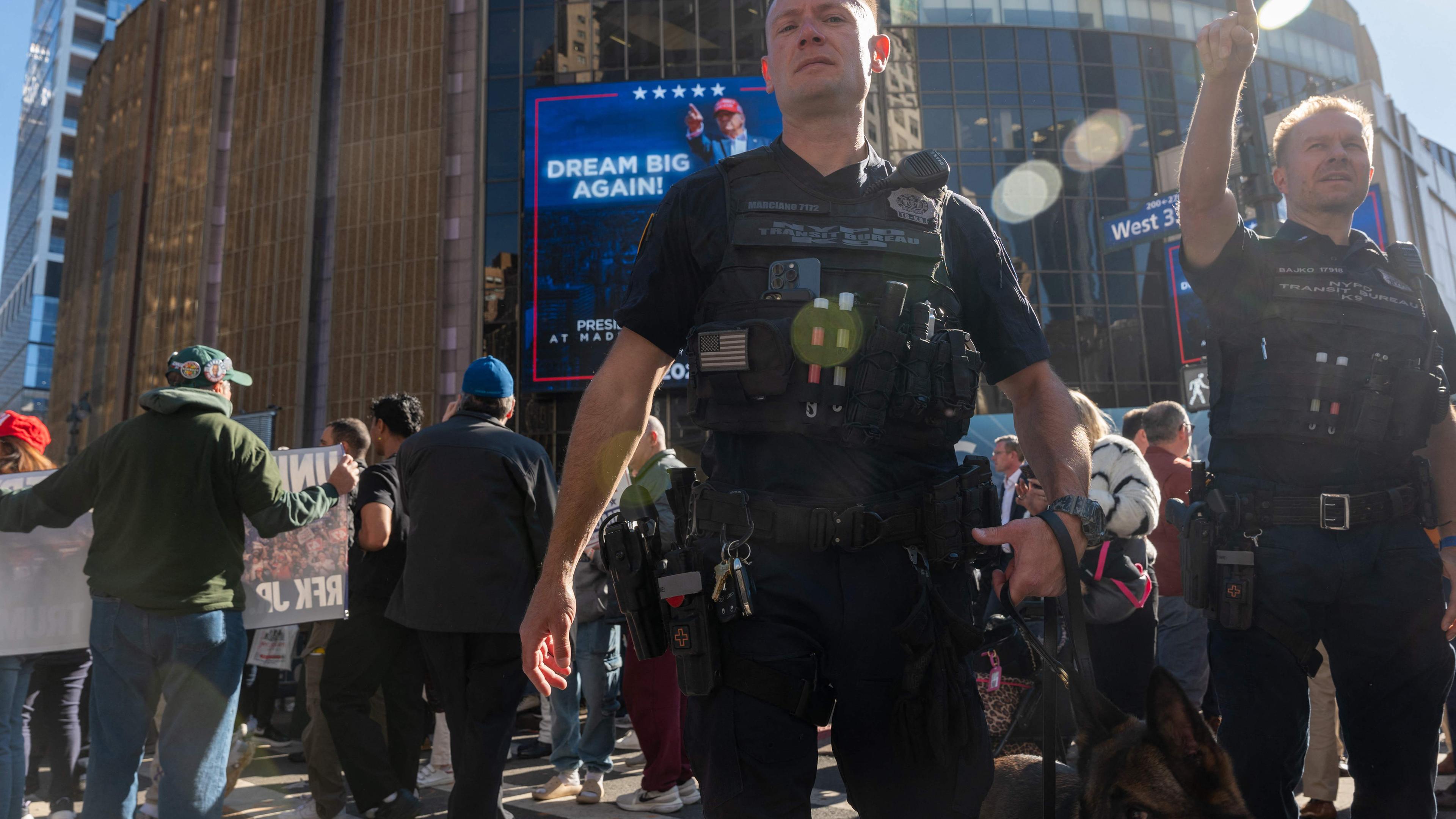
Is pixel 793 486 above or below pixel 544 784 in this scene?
above

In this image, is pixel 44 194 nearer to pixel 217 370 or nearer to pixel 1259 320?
pixel 217 370

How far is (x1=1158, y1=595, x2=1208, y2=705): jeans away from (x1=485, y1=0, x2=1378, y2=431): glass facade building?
22794mm

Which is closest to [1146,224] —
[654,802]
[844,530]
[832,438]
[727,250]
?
[654,802]

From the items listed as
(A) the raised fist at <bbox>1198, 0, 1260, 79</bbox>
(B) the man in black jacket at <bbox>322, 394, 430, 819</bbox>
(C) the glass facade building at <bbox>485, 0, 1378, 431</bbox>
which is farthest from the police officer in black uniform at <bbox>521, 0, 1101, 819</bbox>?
(C) the glass facade building at <bbox>485, 0, 1378, 431</bbox>

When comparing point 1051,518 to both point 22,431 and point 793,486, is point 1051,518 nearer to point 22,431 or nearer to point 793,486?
point 793,486

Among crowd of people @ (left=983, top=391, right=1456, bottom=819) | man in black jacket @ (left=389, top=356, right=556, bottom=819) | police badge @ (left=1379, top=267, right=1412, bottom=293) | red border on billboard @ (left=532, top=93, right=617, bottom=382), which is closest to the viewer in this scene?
police badge @ (left=1379, top=267, right=1412, bottom=293)

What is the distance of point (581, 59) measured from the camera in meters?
26.3

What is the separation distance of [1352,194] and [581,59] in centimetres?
2570

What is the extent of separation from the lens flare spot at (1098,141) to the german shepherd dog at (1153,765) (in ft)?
99.4

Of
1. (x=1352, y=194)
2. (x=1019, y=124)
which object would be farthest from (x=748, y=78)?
(x=1352, y=194)

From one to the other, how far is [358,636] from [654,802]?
1734mm

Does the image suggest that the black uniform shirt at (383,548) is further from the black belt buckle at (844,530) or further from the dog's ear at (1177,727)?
the dog's ear at (1177,727)

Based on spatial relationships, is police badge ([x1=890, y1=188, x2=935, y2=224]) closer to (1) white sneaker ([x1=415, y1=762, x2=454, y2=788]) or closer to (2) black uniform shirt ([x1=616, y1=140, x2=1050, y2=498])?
(2) black uniform shirt ([x1=616, y1=140, x2=1050, y2=498])

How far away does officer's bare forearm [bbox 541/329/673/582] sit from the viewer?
211cm
